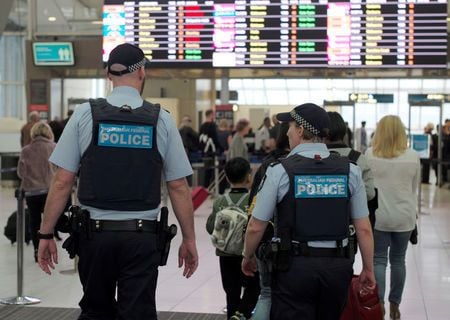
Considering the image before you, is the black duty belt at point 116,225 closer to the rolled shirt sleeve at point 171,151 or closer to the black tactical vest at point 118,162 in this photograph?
the black tactical vest at point 118,162

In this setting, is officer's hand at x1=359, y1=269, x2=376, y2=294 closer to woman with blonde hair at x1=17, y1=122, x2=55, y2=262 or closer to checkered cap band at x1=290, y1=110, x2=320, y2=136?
checkered cap band at x1=290, y1=110, x2=320, y2=136

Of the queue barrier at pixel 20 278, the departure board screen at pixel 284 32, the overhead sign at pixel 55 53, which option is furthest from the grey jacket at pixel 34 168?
the overhead sign at pixel 55 53

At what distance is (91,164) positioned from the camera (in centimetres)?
376

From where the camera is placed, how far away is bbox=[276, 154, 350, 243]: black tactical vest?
152 inches

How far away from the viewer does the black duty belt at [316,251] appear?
12.7ft

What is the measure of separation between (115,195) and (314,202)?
0.91 meters

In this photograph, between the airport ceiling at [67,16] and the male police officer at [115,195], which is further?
the airport ceiling at [67,16]

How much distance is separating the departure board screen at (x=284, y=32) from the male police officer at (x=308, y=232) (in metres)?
9.81

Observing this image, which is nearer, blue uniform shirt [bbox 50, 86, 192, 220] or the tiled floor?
blue uniform shirt [bbox 50, 86, 192, 220]

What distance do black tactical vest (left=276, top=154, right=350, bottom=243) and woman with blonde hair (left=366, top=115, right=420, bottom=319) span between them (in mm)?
2256

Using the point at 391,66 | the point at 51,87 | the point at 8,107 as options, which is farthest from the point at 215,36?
the point at 8,107

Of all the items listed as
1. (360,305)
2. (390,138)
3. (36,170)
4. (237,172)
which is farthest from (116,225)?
(36,170)

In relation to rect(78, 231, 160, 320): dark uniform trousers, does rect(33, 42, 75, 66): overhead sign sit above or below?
above

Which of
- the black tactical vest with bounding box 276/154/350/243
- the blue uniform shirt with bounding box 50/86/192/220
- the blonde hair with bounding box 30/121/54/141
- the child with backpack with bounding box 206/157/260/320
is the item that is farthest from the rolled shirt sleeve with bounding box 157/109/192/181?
the blonde hair with bounding box 30/121/54/141
